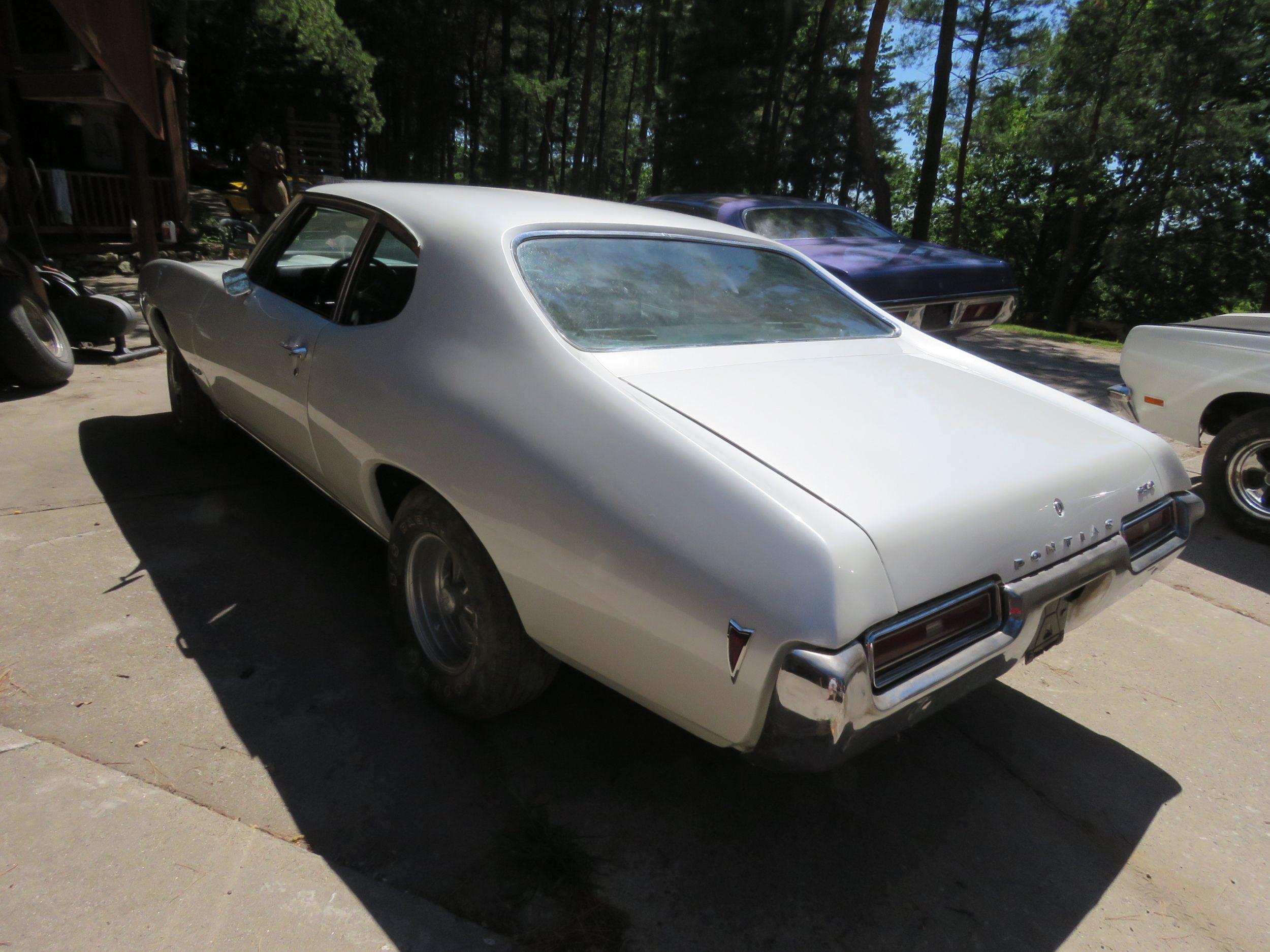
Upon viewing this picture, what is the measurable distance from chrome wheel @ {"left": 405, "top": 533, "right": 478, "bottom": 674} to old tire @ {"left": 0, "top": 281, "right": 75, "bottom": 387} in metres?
4.57

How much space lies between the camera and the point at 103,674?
2.70 metres

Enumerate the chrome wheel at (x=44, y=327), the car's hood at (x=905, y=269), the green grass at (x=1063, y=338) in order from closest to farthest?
the chrome wheel at (x=44, y=327) < the car's hood at (x=905, y=269) < the green grass at (x=1063, y=338)

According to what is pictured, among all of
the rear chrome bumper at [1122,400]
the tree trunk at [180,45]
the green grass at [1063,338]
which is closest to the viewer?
the rear chrome bumper at [1122,400]

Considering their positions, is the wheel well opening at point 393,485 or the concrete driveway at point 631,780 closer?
the concrete driveway at point 631,780

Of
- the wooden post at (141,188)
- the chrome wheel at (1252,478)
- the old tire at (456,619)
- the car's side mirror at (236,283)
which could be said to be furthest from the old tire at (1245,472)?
the wooden post at (141,188)

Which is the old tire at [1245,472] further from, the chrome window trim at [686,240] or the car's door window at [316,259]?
the car's door window at [316,259]

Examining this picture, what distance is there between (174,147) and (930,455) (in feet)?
42.4

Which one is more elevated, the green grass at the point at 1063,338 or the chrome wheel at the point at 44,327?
the chrome wheel at the point at 44,327

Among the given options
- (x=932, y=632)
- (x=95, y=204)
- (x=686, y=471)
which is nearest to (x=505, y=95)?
(x=95, y=204)

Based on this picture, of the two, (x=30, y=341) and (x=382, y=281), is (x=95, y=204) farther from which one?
(x=382, y=281)

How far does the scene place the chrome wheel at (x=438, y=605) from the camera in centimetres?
256

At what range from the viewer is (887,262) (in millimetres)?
6758

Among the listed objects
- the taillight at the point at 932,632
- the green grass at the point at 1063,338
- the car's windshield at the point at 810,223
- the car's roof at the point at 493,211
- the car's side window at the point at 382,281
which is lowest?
the green grass at the point at 1063,338

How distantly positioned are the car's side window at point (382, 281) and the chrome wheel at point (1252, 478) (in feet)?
14.0
